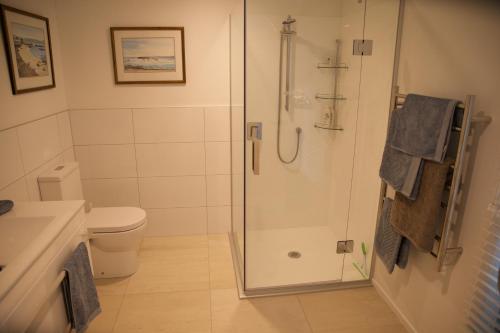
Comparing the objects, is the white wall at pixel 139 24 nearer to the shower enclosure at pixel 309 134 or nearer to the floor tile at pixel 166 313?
the shower enclosure at pixel 309 134

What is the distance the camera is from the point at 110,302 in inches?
91.6

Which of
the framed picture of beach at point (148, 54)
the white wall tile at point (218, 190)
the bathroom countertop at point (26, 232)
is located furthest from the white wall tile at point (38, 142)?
the white wall tile at point (218, 190)

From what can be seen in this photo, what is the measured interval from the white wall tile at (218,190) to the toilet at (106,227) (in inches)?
28.3

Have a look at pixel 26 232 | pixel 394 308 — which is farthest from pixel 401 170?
pixel 26 232

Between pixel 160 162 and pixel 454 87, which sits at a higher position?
pixel 454 87

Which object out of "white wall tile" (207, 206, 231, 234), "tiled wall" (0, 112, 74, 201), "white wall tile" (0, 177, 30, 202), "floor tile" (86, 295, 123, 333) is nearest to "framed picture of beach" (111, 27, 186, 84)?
"tiled wall" (0, 112, 74, 201)

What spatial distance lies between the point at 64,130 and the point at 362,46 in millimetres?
2345

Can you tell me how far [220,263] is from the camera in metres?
2.79

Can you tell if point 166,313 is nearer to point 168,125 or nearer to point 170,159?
point 170,159

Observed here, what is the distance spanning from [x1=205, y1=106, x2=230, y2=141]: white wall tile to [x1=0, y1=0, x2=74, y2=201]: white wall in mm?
1140

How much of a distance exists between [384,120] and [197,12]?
168cm

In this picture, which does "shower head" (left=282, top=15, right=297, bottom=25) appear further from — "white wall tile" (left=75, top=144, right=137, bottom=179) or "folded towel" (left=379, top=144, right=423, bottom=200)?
"white wall tile" (left=75, top=144, right=137, bottom=179)

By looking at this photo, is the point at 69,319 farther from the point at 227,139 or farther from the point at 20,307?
the point at 227,139

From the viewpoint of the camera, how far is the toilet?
2277 mm
